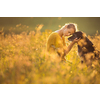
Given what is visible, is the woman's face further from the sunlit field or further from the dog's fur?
the sunlit field

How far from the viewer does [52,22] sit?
226 cm

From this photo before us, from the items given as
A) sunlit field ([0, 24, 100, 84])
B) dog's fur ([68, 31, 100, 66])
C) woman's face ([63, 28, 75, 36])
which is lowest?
sunlit field ([0, 24, 100, 84])

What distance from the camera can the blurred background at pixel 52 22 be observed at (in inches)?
84.2

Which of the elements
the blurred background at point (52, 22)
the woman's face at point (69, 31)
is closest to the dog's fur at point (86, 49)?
the woman's face at point (69, 31)

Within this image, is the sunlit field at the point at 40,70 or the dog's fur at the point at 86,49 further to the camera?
the dog's fur at the point at 86,49

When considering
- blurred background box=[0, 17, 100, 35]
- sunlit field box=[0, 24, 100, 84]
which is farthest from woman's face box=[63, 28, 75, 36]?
sunlit field box=[0, 24, 100, 84]

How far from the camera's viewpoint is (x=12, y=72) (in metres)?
1.43

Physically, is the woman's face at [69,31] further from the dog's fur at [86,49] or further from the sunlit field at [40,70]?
the sunlit field at [40,70]

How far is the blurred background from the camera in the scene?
2.14 metres

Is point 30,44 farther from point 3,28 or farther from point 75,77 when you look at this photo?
point 75,77

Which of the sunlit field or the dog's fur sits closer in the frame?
the sunlit field

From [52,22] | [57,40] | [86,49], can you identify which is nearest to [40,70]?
[57,40]

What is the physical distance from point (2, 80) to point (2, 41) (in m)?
1.16

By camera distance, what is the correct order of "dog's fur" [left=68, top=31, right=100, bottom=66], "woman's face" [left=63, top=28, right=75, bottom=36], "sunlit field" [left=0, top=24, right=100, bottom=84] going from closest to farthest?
"sunlit field" [left=0, top=24, right=100, bottom=84]
"dog's fur" [left=68, top=31, right=100, bottom=66]
"woman's face" [left=63, top=28, right=75, bottom=36]
